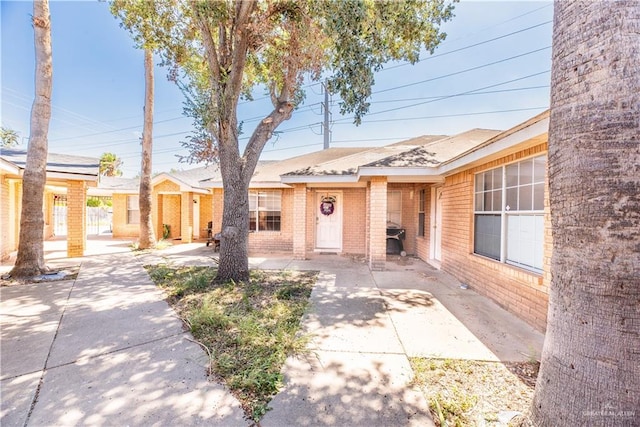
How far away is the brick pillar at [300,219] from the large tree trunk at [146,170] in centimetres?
664

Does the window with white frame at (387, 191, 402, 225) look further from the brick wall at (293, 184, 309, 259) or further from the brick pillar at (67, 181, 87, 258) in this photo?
the brick pillar at (67, 181, 87, 258)

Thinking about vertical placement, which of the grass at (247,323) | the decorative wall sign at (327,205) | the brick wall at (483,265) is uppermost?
the decorative wall sign at (327,205)

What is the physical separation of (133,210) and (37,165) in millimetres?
10690

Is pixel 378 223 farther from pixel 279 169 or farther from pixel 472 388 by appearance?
pixel 279 169

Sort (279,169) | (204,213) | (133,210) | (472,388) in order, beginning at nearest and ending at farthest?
1. (472,388)
2. (279,169)
3. (133,210)
4. (204,213)

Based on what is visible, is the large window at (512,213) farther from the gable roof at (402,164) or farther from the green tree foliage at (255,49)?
the green tree foliage at (255,49)

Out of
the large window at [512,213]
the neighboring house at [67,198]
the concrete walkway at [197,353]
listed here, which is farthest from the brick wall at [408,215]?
the neighboring house at [67,198]

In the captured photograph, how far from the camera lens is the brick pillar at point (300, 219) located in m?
9.90

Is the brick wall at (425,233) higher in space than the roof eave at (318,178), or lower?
lower

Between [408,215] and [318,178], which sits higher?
[318,178]

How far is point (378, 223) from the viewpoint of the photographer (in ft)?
26.4

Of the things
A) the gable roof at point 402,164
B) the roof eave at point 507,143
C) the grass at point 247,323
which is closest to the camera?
the grass at point 247,323

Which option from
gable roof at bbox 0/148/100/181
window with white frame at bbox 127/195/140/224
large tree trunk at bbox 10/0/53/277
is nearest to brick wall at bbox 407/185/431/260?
large tree trunk at bbox 10/0/53/277

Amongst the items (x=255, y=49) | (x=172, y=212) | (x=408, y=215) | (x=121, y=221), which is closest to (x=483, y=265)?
(x=408, y=215)
